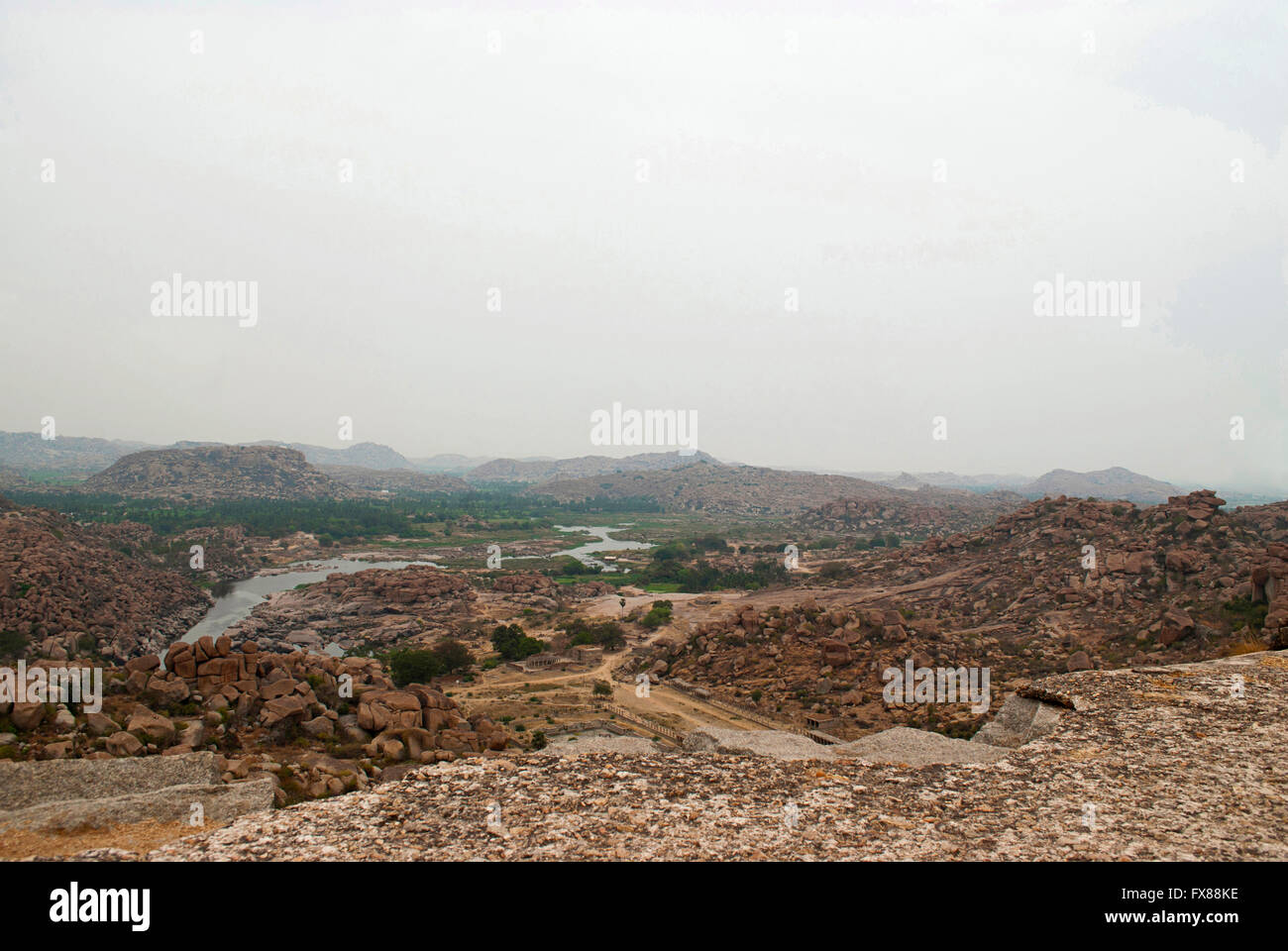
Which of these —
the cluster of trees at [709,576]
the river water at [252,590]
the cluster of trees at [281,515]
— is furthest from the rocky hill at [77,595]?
the cluster of trees at [709,576]

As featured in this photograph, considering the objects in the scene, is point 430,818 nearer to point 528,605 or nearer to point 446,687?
point 446,687

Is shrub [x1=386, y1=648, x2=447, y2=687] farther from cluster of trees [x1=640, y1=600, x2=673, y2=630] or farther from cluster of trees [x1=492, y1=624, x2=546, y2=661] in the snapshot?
cluster of trees [x1=640, y1=600, x2=673, y2=630]

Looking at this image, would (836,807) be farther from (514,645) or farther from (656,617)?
(656,617)

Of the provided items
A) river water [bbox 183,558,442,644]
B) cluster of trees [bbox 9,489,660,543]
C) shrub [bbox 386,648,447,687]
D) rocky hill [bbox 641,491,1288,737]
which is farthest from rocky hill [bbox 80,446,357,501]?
rocky hill [bbox 641,491,1288,737]

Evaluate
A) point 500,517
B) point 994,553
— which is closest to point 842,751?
point 994,553

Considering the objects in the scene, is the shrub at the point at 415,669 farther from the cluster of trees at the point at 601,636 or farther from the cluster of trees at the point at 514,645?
the cluster of trees at the point at 601,636

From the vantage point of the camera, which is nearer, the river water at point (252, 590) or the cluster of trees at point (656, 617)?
the cluster of trees at point (656, 617)
